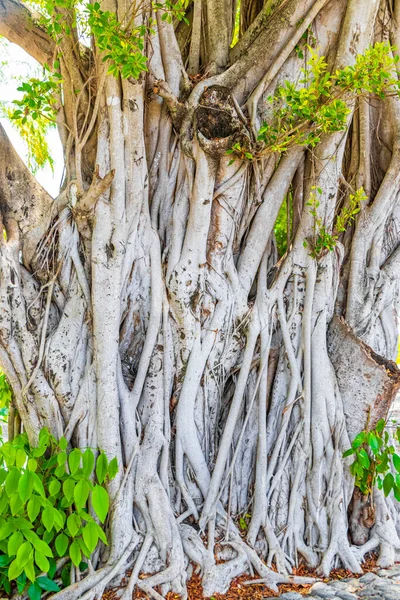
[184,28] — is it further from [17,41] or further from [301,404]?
[301,404]

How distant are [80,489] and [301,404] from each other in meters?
1.25

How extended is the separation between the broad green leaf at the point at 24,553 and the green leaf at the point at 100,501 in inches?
11.2

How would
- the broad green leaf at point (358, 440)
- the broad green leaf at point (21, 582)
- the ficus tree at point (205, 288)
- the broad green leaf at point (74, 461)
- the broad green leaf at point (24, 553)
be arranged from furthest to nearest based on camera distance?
the broad green leaf at point (358, 440)
the ficus tree at point (205, 288)
the broad green leaf at point (74, 461)
the broad green leaf at point (21, 582)
the broad green leaf at point (24, 553)

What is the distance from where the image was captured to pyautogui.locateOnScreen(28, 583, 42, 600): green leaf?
6.97ft

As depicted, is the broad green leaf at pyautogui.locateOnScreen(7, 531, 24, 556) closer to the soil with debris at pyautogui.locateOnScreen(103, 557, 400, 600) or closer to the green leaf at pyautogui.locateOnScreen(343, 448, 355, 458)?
the soil with debris at pyautogui.locateOnScreen(103, 557, 400, 600)

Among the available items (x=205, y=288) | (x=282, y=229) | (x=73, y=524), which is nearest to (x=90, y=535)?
(x=73, y=524)

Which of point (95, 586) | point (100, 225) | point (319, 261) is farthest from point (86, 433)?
point (319, 261)

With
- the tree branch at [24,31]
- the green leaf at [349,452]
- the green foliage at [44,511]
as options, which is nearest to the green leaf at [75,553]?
the green foliage at [44,511]

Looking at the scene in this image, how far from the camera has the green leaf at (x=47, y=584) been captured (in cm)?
218

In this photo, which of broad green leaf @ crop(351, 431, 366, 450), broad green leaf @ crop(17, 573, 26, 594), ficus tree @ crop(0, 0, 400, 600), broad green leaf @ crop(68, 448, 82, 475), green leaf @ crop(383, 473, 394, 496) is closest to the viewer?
broad green leaf @ crop(17, 573, 26, 594)

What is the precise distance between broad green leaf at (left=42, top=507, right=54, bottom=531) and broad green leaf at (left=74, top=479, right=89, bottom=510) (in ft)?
0.35

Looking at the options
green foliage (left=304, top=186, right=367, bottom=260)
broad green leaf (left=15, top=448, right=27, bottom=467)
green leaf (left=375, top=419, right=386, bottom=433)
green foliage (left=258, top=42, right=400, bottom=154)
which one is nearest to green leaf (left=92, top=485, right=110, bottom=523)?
broad green leaf (left=15, top=448, right=27, bottom=467)

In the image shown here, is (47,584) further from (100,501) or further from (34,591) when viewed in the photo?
(100,501)

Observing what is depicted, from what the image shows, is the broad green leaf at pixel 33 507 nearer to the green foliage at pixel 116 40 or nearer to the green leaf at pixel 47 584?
the green leaf at pixel 47 584
